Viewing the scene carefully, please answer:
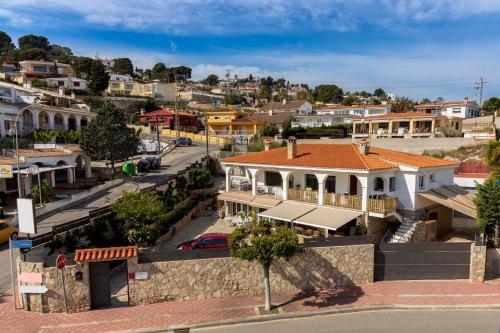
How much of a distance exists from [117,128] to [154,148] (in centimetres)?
2365

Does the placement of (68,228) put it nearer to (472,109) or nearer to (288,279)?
(288,279)

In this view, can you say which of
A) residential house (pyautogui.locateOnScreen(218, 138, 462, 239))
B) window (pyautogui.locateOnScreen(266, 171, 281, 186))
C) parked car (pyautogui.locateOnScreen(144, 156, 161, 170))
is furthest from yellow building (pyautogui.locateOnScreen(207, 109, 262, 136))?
residential house (pyautogui.locateOnScreen(218, 138, 462, 239))

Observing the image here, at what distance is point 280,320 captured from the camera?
1631 cm

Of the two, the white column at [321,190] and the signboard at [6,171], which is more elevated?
the signboard at [6,171]

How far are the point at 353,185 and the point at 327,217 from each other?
16.0 ft

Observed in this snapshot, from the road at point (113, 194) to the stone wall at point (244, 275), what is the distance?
7442 millimetres

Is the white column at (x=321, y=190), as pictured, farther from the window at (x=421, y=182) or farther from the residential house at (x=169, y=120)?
the residential house at (x=169, y=120)

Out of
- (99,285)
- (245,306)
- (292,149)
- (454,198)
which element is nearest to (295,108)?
(292,149)

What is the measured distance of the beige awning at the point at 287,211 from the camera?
81.1 feet

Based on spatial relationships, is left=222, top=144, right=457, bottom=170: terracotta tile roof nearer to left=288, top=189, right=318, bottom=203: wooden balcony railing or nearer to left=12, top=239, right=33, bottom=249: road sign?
left=288, top=189, right=318, bottom=203: wooden balcony railing

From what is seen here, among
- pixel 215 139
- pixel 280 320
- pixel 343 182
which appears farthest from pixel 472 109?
pixel 280 320

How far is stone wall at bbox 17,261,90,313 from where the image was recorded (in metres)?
16.2

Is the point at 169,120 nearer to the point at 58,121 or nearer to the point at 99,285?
the point at 58,121

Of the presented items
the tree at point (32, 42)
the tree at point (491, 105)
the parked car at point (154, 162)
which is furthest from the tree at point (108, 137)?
the tree at point (32, 42)
